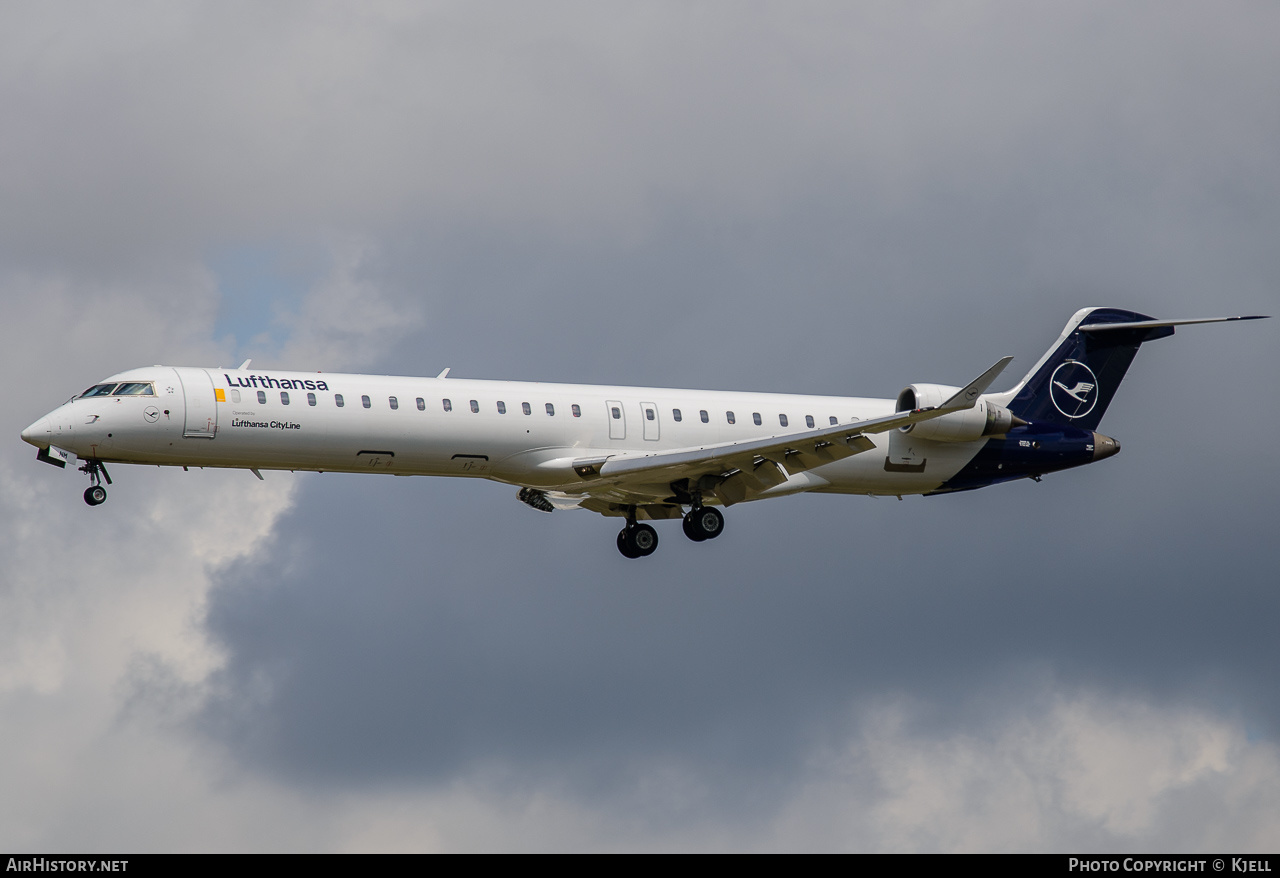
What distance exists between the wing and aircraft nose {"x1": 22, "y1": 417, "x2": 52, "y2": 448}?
1123cm

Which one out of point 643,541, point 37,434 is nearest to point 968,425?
point 643,541

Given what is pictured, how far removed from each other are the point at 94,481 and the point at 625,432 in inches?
463

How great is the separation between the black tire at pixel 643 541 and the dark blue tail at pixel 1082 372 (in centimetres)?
975

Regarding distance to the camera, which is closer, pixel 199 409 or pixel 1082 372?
pixel 199 409

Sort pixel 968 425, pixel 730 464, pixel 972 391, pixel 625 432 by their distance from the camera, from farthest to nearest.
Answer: pixel 968 425, pixel 625 432, pixel 730 464, pixel 972 391

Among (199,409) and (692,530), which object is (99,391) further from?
(692,530)

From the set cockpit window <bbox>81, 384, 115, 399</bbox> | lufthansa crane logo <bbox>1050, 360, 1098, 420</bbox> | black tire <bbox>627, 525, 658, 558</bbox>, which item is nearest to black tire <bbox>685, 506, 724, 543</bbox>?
black tire <bbox>627, 525, 658, 558</bbox>

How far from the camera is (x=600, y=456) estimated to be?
40.4 meters

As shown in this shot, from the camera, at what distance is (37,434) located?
3697 centimetres

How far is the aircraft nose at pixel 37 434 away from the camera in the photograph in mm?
36938

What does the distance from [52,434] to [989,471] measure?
22.4 m

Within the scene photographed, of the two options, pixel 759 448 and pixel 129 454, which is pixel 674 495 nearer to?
pixel 759 448

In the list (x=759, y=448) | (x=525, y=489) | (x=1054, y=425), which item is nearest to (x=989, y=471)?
(x=1054, y=425)
